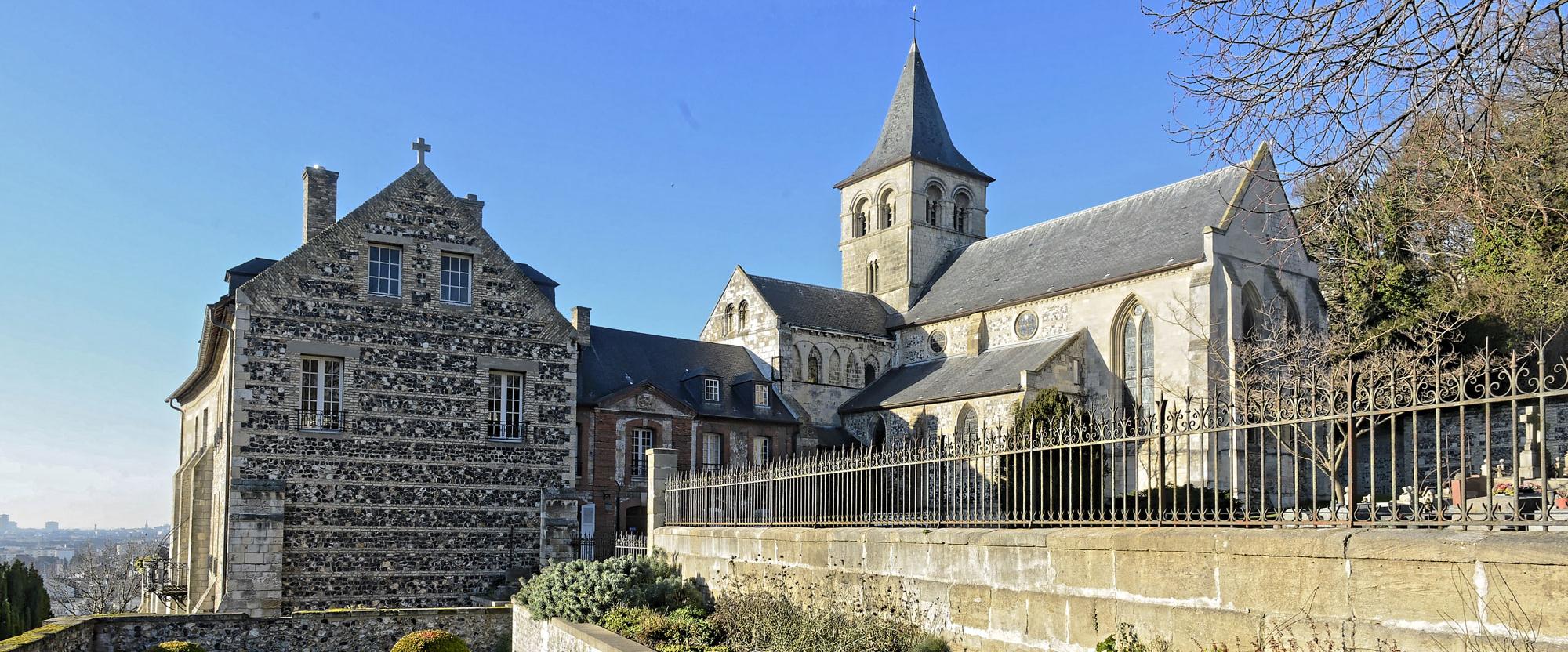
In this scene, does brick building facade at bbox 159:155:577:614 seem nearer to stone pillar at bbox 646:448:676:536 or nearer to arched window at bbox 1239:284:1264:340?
stone pillar at bbox 646:448:676:536

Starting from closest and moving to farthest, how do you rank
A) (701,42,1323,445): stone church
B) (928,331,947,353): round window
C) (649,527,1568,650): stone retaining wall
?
(649,527,1568,650): stone retaining wall, (701,42,1323,445): stone church, (928,331,947,353): round window

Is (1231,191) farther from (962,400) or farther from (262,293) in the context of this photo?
(262,293)

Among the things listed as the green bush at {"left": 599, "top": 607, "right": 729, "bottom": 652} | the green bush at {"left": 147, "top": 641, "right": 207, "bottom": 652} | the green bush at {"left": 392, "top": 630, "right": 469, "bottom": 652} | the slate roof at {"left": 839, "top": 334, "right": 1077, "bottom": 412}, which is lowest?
the green bush at {"left": 392, "top": 630, "right": 469, "bottom": 652}

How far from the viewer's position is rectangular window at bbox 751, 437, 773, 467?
1272 inches

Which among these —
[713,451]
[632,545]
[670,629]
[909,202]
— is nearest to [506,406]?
[632,545]

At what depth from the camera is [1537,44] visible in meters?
6.80

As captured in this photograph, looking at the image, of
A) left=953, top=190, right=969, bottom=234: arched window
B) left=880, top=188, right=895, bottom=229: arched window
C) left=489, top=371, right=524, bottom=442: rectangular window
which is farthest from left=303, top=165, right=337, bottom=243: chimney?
left=953, top=190, right=969, bottom=234: arched window

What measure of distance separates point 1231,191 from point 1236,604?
82.0 feet

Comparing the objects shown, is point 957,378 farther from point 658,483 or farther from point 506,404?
point 658,483

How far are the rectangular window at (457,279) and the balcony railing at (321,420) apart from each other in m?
3.04

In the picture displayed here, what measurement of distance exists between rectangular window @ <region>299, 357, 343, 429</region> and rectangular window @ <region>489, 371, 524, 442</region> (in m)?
2.93

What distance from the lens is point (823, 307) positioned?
37.8 m

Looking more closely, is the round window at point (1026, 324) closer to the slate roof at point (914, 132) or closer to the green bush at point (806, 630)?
the slate roof at point (914, 132)

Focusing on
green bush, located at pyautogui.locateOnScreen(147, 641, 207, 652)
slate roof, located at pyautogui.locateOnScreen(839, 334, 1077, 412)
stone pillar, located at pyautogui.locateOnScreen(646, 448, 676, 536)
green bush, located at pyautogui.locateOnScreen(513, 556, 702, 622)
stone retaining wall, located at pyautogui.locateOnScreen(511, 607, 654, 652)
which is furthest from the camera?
slate roof, located at pyautogui.locateOnScreen(839, 334, 1077, 412)
